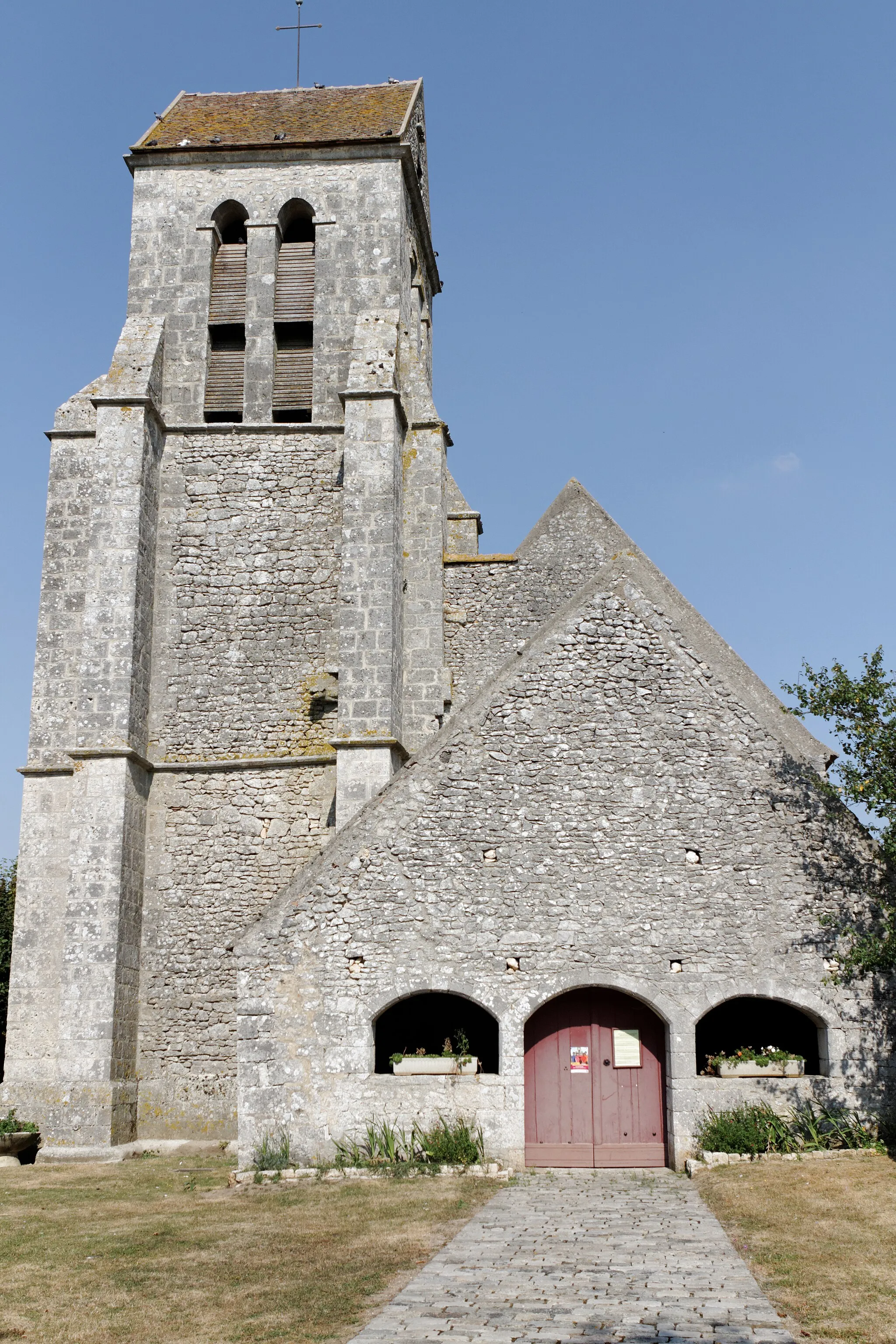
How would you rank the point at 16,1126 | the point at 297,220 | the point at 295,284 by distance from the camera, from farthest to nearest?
the point at 297,220, the point at 295,284, the point at 16,1126

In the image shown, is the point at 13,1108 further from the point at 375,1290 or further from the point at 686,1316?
the point at 686,1316

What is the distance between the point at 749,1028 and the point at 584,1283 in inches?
248

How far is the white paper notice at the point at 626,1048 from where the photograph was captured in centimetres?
1175

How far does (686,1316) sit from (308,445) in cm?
1309

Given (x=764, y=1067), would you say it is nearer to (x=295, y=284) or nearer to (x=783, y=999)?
(x=783, y=999)

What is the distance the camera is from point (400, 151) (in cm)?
1784

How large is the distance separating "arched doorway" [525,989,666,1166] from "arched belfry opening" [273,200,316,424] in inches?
375

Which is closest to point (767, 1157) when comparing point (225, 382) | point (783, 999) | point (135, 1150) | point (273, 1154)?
point (783, 999)

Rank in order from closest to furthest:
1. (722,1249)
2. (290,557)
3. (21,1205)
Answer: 1. (722,1249)
2. (21,1205)
3. (290,557)

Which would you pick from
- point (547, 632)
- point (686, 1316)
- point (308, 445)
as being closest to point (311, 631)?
point (308, 445)

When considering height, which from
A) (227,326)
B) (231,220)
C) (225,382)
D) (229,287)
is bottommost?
(225,382)

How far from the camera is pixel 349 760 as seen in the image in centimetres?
1446

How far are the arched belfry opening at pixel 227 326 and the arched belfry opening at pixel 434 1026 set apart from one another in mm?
8974

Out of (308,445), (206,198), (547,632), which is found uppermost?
(206,198)
